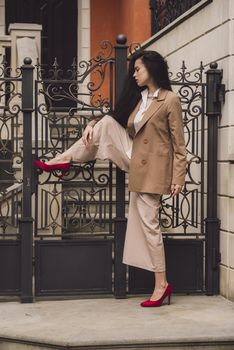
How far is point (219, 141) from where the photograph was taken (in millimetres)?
7199

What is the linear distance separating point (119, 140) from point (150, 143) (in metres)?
0.38

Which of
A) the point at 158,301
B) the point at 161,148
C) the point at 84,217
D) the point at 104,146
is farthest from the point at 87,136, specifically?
the point at 158,301

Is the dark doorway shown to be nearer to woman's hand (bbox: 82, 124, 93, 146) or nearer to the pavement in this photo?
woman's hand (bbox: 82, 124, 93, 146)

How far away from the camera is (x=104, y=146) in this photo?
22.2ft

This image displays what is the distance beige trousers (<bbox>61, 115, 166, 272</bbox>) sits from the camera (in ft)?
21.7

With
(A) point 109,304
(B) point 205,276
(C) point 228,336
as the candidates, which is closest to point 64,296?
(A) point 109,304

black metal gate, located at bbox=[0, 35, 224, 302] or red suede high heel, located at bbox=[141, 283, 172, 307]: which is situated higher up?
black metal gate, located at bbox=[0, 35, 224, 302]

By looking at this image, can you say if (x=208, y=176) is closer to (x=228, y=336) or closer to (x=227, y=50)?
(x=227, y=50)

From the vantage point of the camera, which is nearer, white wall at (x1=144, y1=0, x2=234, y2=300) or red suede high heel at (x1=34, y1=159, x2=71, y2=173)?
red suede high heel at (x1=34, y1=159, x2=71, y2=173)

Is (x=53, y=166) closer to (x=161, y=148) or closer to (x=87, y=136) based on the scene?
(x=87, y=136)

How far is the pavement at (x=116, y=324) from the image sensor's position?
571 cm

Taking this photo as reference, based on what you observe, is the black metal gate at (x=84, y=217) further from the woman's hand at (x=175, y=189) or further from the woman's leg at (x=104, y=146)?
the woman's hand at (x=175, y=189)

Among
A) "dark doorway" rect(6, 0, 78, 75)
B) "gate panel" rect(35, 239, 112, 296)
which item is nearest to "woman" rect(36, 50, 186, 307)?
"gate panel" rect(35, 239, 112, 296)

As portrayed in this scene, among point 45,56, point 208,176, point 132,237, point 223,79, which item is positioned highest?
point 45,56
